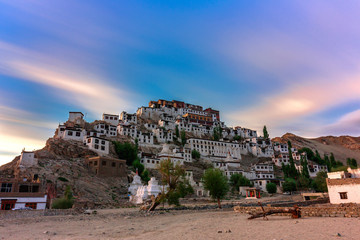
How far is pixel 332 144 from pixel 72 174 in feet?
664

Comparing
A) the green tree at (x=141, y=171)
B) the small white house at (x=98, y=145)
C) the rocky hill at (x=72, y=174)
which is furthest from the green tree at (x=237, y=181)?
the small white house at (x=98, y=145)

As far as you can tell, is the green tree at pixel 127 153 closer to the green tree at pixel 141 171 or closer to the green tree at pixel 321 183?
the green tree at pixel 141 171

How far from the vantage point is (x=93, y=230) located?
18031 mm

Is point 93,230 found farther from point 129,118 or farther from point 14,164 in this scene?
point 129,118

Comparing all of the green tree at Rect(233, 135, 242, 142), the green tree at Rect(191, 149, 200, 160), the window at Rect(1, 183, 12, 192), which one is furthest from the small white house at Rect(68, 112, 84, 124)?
the green tree at Rect(233, 135, 242, 142)

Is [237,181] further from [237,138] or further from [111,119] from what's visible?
[111,119]

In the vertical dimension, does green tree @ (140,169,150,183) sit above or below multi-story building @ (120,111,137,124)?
below

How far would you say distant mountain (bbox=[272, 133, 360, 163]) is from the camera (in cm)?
15950

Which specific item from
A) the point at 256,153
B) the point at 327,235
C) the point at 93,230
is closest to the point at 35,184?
the point at 93,230

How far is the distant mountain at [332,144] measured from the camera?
160 m

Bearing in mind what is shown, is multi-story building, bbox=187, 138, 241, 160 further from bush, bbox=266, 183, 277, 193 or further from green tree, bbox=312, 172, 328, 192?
green tree, bbox=312, 172, 328, 192

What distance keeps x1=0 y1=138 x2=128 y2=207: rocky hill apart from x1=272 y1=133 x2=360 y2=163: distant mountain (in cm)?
13345

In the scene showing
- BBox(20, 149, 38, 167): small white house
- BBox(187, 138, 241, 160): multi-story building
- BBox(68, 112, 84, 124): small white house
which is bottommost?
BBox(20, 149, 38, 167): small white house

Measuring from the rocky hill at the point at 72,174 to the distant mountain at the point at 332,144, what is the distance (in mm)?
133450
